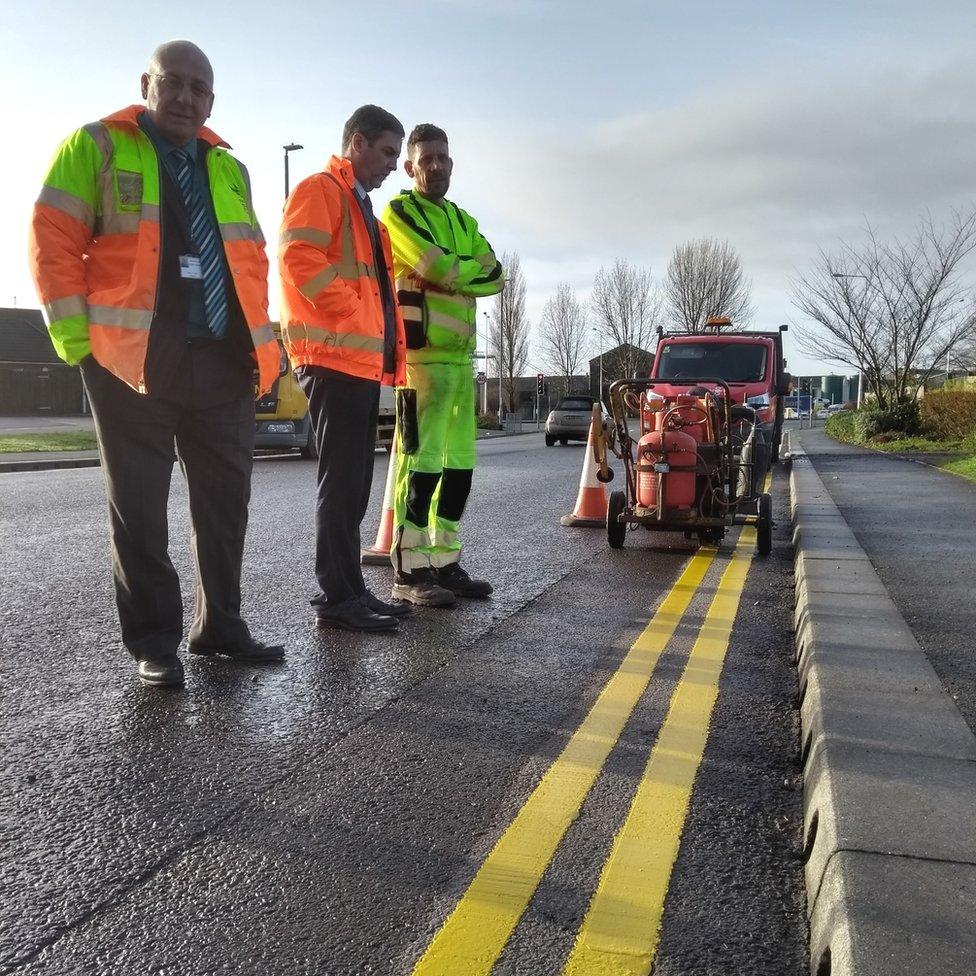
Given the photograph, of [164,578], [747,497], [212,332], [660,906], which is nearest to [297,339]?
[212,332]

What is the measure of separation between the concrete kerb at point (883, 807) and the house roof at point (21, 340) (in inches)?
2162

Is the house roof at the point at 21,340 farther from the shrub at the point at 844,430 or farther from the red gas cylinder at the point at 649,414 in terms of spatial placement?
the red gas cylinder at the point at 649,414

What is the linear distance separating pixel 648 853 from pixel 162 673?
190 centimetres

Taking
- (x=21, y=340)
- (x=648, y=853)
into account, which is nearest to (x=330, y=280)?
(x=648, y=853)

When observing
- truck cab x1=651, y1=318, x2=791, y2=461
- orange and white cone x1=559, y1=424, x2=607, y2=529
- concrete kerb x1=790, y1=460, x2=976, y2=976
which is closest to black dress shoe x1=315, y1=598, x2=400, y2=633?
concrete kerb x1=790, y1=460, x2=976, y2=976

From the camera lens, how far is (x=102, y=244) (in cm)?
345

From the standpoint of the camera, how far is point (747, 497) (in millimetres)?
6980

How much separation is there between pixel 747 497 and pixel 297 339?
148 inches

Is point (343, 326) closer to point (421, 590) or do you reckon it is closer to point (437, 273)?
point (437, 273)

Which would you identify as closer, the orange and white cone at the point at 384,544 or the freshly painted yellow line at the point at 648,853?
the freshly painted yellow line at the point at 648,853

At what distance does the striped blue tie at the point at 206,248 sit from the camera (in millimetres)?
3621

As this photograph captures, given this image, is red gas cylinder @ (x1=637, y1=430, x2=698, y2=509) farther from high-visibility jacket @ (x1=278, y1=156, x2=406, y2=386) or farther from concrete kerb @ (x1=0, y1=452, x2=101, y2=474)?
concrete kerb @ (x1=0, y1=452, x2=101, y2=474)

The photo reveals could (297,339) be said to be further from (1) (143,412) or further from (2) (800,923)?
(2) (800,923)

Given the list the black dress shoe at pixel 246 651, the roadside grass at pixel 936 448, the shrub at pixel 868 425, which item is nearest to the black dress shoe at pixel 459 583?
the black dress shoe at pixel 246 651
